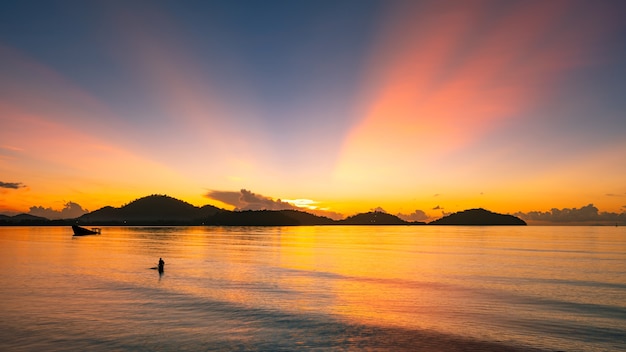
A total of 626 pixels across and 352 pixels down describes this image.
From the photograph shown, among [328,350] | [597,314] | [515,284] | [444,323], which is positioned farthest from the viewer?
[515,284]

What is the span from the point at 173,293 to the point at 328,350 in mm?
24927

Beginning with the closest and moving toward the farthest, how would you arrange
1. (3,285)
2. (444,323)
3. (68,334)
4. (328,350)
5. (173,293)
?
(328,350) → (68,334) → (444,323) → (173,293) → (3,285)

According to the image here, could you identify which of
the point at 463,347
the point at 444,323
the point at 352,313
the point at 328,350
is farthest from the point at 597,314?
the point at 328,350

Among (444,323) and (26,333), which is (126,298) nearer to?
(26,333)

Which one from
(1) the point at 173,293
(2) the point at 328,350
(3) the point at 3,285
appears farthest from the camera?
(3) the point at 3,285

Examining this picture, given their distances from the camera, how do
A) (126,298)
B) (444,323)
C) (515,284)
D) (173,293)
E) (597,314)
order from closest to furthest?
(444,323) → (597,314) → (126,298) → (173,293) → (515,284)

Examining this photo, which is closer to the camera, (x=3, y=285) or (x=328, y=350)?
(x=328, y=350)

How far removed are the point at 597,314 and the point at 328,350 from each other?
84.8ft

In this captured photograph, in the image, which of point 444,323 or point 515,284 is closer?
point 444,323

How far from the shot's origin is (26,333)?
28531 mm

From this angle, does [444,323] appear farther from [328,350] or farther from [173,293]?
[173,293]

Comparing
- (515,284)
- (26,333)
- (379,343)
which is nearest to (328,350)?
(379,343)

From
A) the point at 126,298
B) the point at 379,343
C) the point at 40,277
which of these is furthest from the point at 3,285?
the point at 379,343

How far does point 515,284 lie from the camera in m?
52.8
